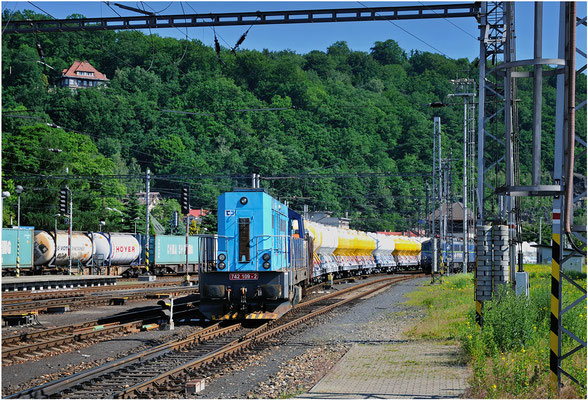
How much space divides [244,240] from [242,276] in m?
1.25

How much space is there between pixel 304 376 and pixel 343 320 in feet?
32.4

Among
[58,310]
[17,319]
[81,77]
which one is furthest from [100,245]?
[17,319]

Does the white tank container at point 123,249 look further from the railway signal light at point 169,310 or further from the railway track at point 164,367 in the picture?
the railway track at point 164,367

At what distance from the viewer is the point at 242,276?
18.8 metres

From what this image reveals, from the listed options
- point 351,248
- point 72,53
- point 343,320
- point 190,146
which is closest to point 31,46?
point 72,53

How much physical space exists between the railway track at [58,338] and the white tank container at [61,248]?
88.0ft

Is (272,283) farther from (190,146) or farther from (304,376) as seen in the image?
(190,146)

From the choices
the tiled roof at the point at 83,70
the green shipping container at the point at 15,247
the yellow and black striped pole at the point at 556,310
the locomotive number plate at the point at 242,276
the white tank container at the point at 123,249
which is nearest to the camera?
the yellow and black striped pole at the point at 556,310

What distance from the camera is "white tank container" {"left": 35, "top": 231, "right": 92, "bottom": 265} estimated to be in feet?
149

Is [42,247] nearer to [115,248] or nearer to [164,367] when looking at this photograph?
[115,248]

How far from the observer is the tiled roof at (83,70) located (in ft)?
184

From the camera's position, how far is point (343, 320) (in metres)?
21.6

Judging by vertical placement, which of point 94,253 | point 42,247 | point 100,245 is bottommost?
point 94,253

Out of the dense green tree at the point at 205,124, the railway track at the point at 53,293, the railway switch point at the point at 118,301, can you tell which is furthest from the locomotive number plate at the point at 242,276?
the dense green tree at the point at 205,124
